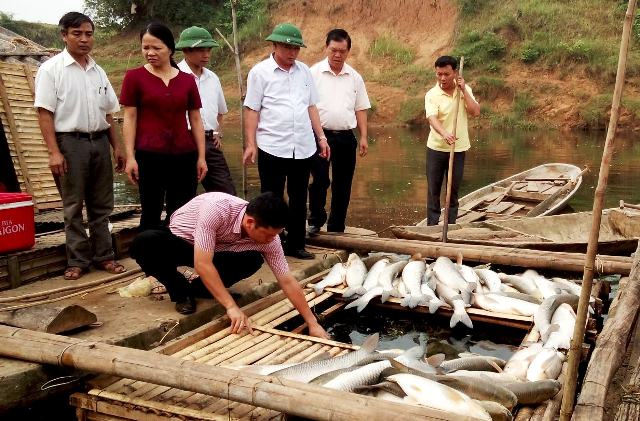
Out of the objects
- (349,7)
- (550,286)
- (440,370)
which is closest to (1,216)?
(440,370)

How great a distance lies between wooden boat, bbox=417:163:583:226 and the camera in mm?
9484

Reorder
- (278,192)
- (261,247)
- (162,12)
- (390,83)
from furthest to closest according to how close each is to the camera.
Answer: (162,12), (390,83), (278,192), (261,247)

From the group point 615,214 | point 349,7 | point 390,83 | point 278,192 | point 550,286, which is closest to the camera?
point 550,286

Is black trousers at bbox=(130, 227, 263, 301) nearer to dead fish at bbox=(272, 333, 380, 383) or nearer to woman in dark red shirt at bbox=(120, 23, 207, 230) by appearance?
woman in dark red shirt at bbox=(120, 23, 207, 230)

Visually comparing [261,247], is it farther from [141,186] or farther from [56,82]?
[56,82]

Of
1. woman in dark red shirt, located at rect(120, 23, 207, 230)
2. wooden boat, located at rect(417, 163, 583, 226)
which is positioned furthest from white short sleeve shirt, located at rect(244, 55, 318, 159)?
wooden boat, located at rect(417, 163, 583, 226)

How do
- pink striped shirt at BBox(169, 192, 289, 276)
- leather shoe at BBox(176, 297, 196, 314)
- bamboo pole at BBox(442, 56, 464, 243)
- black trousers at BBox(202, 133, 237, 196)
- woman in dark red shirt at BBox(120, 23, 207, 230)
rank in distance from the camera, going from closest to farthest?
pink striped shirt at BBox(169, 192, 289, 276), leather shoe at BBox(176, 297, 196, 314), woman in dark red shirt at BBox(120, 23, 207, 230), black trousers at BBox(202, 133, 237, 196), bamboo pole at BBox(442, 56, 464, 243)

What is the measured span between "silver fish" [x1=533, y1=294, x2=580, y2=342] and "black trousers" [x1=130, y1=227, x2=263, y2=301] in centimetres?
210

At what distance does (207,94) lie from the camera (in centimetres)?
614

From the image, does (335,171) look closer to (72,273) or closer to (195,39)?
(195,39)

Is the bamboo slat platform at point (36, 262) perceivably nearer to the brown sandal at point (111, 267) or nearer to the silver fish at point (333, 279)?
the brown sandal at point (111, 267)

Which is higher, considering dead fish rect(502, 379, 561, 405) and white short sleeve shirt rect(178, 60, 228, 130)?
white short sleeve shirt rect(178, 60, 228, 130)

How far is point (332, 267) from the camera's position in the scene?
6.09 meters

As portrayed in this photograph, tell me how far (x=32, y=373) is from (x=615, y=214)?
681 cm
